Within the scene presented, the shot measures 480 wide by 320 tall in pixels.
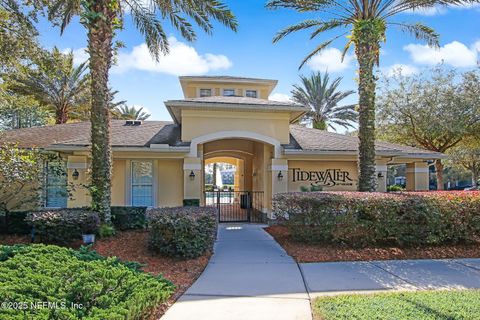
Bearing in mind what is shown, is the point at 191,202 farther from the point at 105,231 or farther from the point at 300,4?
the point at 300,4

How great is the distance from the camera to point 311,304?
16.9 feet

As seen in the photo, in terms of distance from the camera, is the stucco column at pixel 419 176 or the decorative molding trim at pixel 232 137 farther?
the stucco column at pixel 419 176

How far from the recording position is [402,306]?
16.1 ft

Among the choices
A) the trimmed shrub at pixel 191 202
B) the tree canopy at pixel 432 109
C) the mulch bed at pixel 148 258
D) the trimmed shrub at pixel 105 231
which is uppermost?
the tree canopy at pixel 432 109

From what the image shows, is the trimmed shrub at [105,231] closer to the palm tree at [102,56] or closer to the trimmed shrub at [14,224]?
the palm tree at [102,56]

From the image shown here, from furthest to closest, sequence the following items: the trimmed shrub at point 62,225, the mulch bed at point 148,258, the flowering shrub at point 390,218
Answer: the trimmed shrub at point 62,225 < the flowering shrub at point 390,218 < the mulch bed at point 148,258

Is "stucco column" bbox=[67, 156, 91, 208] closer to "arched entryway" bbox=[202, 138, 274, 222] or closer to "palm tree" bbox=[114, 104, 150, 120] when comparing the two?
"arched entryway" bbox=[202, 138, 274, 222]

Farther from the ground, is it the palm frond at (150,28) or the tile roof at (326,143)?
the palm frond at (150,28)

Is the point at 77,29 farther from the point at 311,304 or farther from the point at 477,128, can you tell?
the point at 477,128

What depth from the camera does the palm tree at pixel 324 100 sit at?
28109 millimetres

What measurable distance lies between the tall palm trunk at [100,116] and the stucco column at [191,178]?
12.0 ft

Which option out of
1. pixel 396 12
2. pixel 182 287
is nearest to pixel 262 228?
pixel 182 287

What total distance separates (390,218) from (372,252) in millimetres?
1070

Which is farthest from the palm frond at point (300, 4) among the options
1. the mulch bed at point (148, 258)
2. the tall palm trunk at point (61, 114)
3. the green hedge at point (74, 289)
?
the tall palm trunk at point (61, 114)
